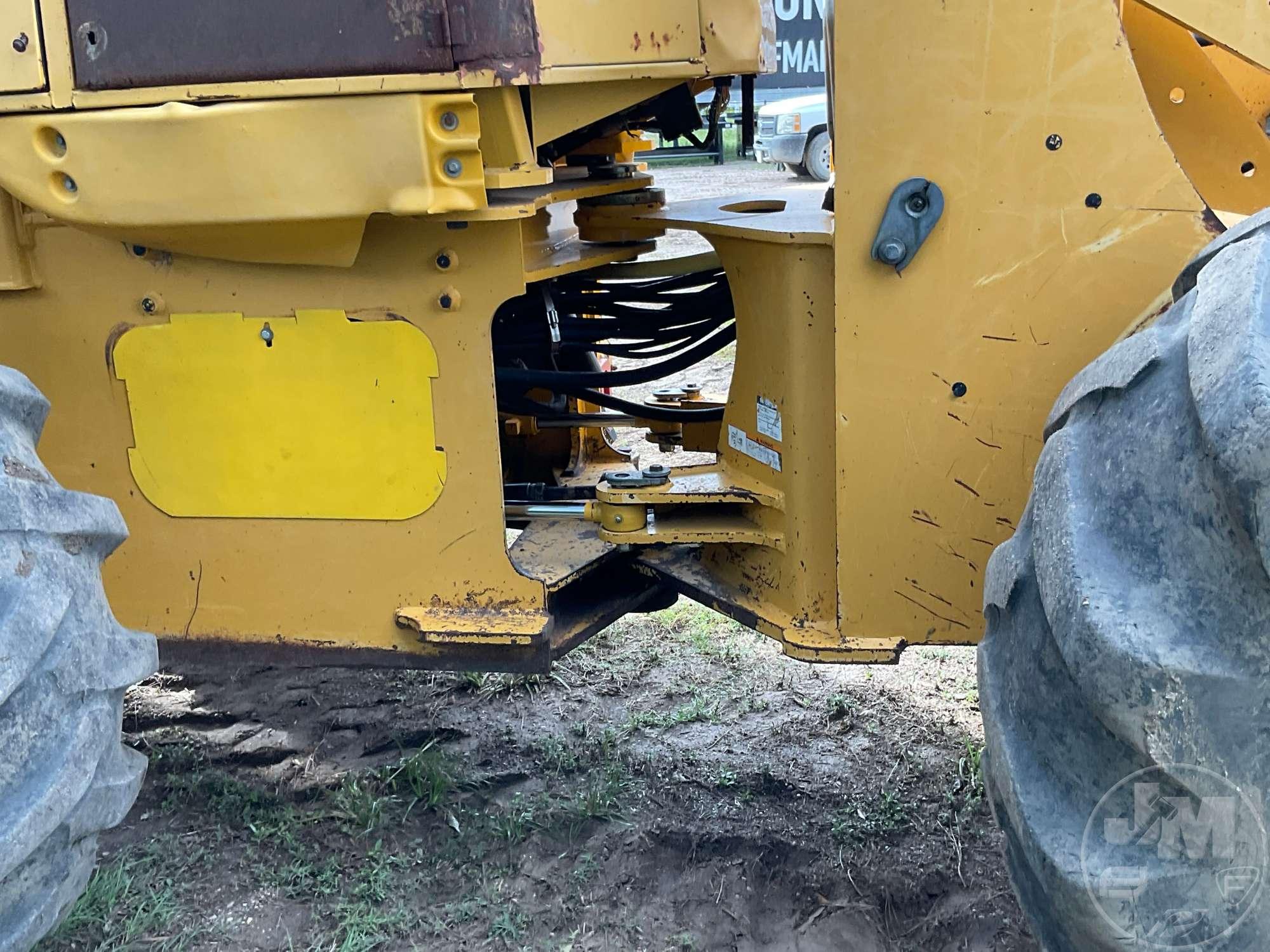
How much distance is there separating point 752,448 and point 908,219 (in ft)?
1.64

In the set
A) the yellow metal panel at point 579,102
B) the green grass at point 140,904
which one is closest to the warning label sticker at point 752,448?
the yellow metal panel at point 579,102

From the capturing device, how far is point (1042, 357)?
1.47 m

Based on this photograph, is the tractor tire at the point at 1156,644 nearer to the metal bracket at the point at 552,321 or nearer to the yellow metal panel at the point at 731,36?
the yellow metal panel at the point at 731,36

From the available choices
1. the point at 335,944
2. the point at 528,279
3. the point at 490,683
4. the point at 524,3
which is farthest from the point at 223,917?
the point at 524,3

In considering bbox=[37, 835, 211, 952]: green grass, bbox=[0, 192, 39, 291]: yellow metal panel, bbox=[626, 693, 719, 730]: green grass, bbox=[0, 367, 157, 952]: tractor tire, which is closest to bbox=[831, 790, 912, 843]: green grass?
bbox=[626, 693, 719, 730]: green grass

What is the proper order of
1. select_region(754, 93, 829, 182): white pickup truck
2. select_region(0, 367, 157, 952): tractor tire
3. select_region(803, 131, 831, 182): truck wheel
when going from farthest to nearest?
select_region(754, 93, 829, 182): white pickup truck < select_region(803, 131, 831, 182): truck wheel < select_region(0, 367, 157, 952): tractor tire

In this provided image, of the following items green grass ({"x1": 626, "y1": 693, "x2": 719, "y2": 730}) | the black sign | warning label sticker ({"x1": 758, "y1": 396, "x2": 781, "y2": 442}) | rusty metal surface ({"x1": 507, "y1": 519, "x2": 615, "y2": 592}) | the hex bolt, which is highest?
the black sign

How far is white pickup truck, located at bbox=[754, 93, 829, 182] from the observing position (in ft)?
37.7

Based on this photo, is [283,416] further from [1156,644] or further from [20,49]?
[1156,644]

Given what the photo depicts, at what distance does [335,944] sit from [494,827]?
388mm

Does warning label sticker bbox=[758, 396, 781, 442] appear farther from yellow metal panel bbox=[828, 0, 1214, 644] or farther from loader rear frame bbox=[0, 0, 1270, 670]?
yellow metal panel bbox=[828, 0, 1214, 644]

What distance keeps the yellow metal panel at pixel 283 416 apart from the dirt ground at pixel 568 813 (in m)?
0.73

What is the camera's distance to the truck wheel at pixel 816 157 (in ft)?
37.3

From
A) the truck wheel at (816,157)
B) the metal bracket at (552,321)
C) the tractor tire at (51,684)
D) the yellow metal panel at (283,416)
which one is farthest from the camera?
the truck wheel at (816,157)
